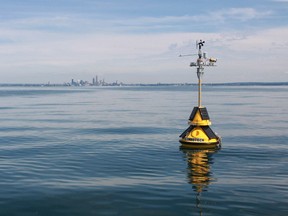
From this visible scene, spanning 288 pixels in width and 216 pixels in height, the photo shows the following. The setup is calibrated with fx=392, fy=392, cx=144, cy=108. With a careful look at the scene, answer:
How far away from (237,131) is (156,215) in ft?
151

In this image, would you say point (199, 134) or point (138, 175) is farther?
point (199, 134)

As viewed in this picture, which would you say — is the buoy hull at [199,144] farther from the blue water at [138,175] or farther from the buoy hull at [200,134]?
the blue water at [138,175]

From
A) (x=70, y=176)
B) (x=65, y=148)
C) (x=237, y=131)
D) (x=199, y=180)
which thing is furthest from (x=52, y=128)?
(x=199, y=180)

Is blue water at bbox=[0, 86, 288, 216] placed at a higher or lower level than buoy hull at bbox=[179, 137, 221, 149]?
lower

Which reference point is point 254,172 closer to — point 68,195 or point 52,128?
point 68,195

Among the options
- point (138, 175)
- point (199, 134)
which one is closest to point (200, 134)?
point (199, 134)

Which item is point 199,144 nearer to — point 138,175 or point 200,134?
point 200,134

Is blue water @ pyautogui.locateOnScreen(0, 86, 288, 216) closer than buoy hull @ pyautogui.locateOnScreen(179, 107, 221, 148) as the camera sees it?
Yes

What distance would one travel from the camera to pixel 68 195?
2997cm

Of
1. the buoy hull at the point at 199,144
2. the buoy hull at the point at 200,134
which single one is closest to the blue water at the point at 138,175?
the buoy hull at the point at 199,144

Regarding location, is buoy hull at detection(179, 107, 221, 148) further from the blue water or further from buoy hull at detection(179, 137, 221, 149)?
the blue water

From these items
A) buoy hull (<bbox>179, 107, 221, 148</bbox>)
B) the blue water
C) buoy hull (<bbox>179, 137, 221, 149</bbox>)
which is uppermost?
buoy hull (<bbox>179, 107, 221, 148</bbox>)

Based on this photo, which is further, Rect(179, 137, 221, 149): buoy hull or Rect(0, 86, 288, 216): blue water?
Rect(179, 137, 221, 149): buoy hull

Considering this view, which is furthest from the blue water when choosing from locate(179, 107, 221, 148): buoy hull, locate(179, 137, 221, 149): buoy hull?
locate(179, 107, 221, 148): buoy hull
